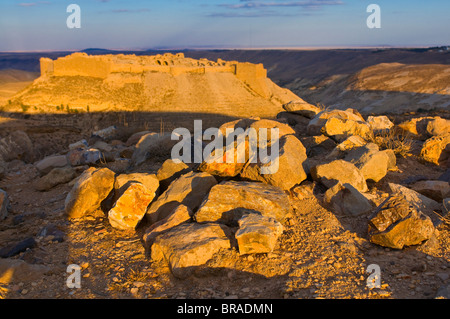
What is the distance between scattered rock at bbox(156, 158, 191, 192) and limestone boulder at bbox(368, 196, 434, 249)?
2.18 m

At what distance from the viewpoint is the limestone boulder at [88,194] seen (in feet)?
12.7

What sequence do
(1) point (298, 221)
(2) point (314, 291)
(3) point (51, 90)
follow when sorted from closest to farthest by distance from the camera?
(2) point (314, 291), (1) point (298, 221), (3) point (51, 90)

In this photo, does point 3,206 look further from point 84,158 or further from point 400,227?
point 400,227

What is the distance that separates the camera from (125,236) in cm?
344

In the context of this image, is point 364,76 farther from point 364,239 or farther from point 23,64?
point 23,64

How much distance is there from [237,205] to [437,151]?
3.09 meters

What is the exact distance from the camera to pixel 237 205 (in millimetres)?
3295

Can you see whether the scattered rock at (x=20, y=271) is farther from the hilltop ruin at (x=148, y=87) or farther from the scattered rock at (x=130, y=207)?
the hilltop ruin at (x=148, y=87)

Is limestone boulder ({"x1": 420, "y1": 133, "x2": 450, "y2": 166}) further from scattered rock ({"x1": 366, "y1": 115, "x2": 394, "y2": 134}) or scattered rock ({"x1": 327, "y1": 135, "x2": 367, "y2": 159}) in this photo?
scattered rock ({"x1": 366, "y1": 115, "x2": 394, "y2": 134})

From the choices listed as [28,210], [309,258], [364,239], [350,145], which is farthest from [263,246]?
[28,210]

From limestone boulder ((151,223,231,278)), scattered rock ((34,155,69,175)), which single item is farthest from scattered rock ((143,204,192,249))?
scattered rock ((34,155,69,175))

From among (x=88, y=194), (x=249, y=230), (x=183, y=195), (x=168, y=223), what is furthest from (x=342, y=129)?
(x=88, y=194)

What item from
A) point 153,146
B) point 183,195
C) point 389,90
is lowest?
point 183,195

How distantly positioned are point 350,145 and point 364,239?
1.81m
